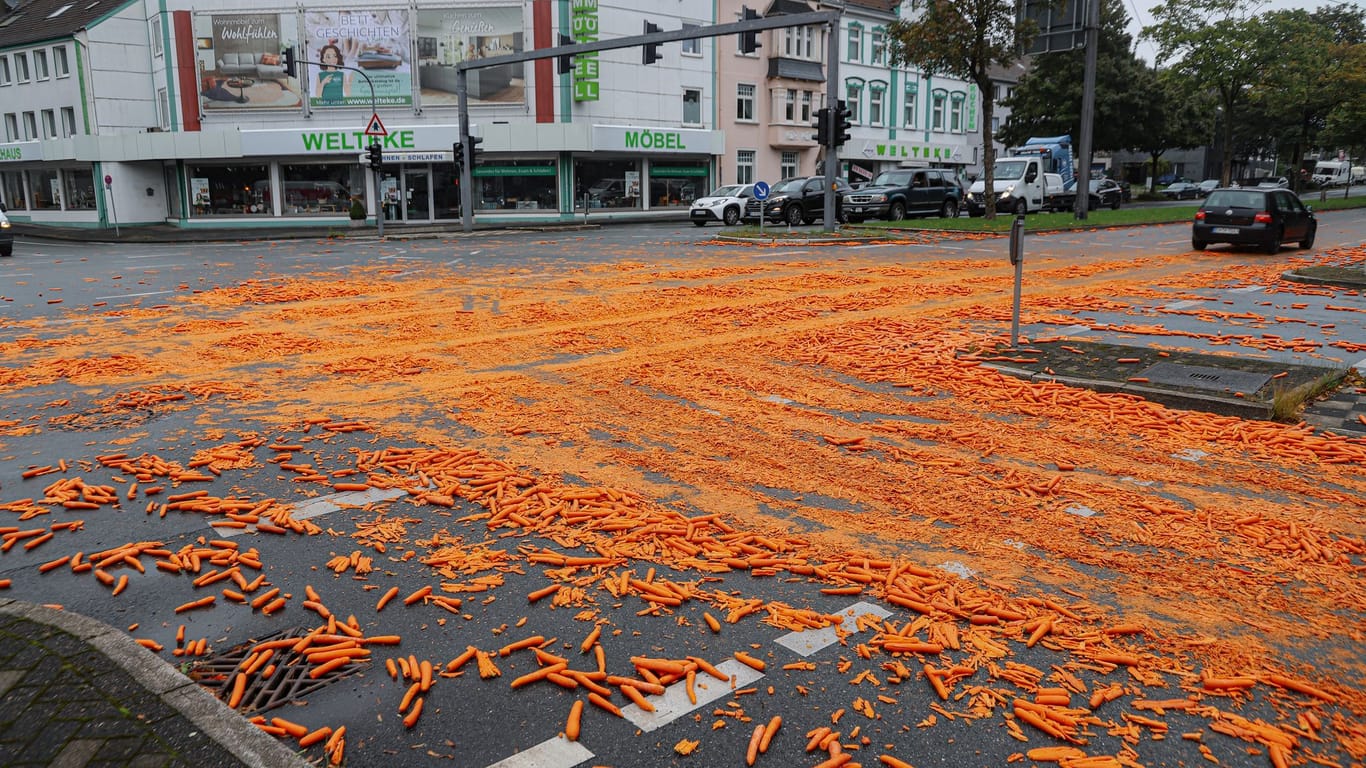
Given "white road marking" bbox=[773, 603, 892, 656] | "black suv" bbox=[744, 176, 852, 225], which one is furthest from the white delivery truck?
"white road marking" bbox=[773, 603, 892, 656]

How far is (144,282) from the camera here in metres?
18.4

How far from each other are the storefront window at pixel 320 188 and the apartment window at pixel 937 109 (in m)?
35.5

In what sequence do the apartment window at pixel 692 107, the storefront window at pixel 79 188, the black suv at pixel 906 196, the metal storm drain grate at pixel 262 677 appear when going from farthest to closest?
1. the storefront window at pixel 79 188
2. the apartment window at pixel 692 107
3. the black suv at pixel 906 196
4. the metal storm drain grate at pixel 262 677

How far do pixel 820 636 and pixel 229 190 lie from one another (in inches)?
1830

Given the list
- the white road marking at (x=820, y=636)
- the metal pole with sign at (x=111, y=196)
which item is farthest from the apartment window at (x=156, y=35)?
the white road marking at (x=820, y=636)

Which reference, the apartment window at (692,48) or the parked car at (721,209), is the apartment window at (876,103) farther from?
the parked car at (721,209)

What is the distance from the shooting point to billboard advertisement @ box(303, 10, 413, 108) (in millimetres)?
42250

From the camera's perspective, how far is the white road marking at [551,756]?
321 centimetres

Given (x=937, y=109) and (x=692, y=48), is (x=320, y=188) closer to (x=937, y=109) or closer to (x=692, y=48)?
(x=692, y=48)

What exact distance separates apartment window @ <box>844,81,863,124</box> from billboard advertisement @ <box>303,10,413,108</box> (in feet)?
81.2

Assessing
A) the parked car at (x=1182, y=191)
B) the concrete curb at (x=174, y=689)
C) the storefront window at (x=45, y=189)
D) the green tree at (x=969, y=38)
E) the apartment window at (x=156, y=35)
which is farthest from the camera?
the parked car at (x=1182, y=191)

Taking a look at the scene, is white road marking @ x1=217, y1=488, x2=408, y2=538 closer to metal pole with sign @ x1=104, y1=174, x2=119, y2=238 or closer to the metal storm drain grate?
the metal storm drain grate

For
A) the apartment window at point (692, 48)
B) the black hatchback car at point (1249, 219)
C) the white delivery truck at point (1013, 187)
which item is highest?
the apartment window at point (692, 48)

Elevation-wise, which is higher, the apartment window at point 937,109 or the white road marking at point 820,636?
the apartment window at point 937,109
